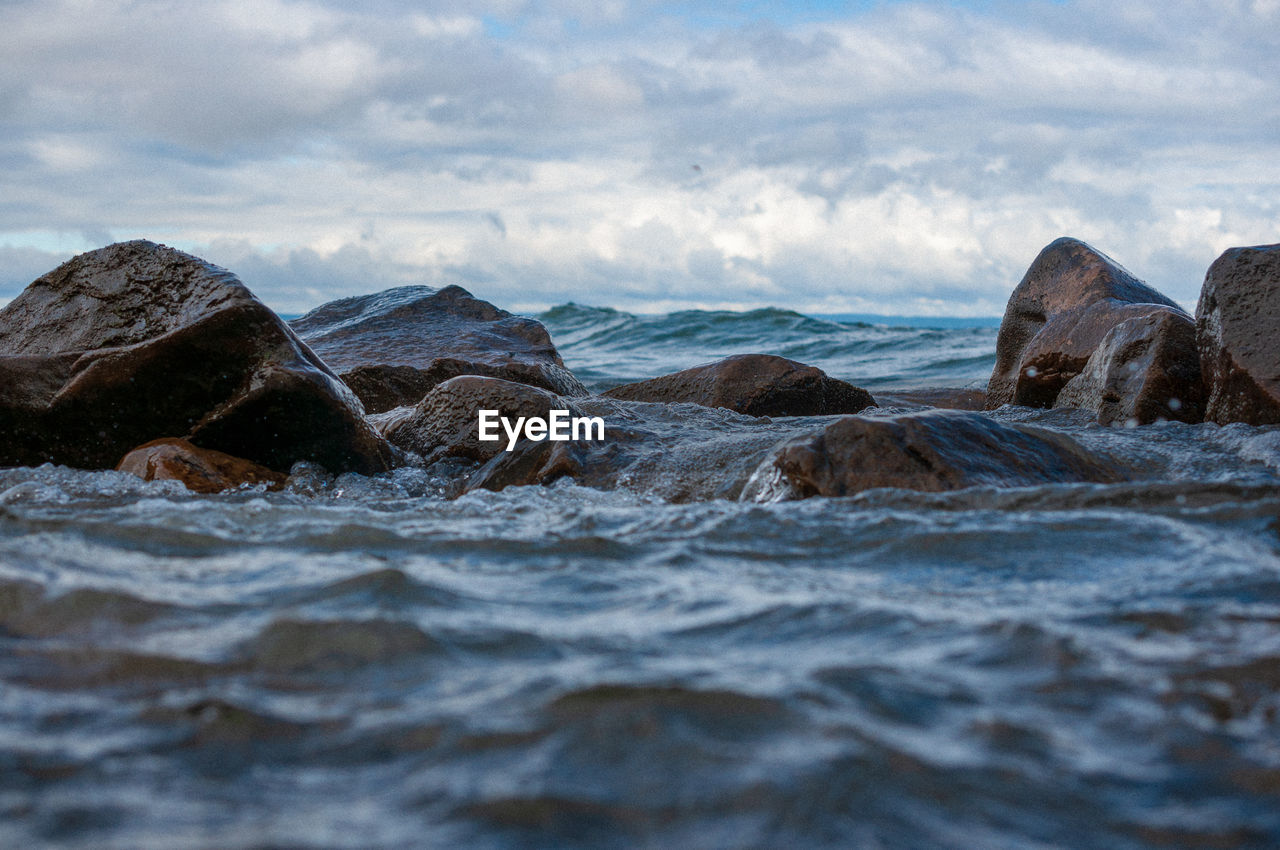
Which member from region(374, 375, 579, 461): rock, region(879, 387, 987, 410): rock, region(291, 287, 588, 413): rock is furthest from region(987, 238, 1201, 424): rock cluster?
region(291, 287, 588, 413): rock

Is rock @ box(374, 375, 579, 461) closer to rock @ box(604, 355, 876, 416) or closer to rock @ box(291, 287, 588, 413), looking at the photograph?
rock @ box(291, 287, 588, 413)

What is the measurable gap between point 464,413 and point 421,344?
3.01 metres

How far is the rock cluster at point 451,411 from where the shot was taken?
4480 millimetres

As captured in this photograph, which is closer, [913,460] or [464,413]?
[913,460]

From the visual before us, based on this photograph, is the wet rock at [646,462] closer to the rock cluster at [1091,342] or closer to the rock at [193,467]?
the rock at [193,467]

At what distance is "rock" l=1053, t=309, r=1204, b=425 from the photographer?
5855mm

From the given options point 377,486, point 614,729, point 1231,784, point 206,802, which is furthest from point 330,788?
point 377,486

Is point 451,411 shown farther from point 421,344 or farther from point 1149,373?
point 1149,373

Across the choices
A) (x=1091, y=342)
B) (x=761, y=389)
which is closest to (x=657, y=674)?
(x=761, y=389)

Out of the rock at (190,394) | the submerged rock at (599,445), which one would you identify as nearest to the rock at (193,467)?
the rock at (190,394)

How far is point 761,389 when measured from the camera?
24.9 feet

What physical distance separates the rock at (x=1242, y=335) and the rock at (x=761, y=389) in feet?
8.61

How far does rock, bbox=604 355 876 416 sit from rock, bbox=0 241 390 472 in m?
2.97

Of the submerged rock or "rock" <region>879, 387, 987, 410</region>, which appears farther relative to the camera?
"rock" <region>879, 387, 987, 410</region>
